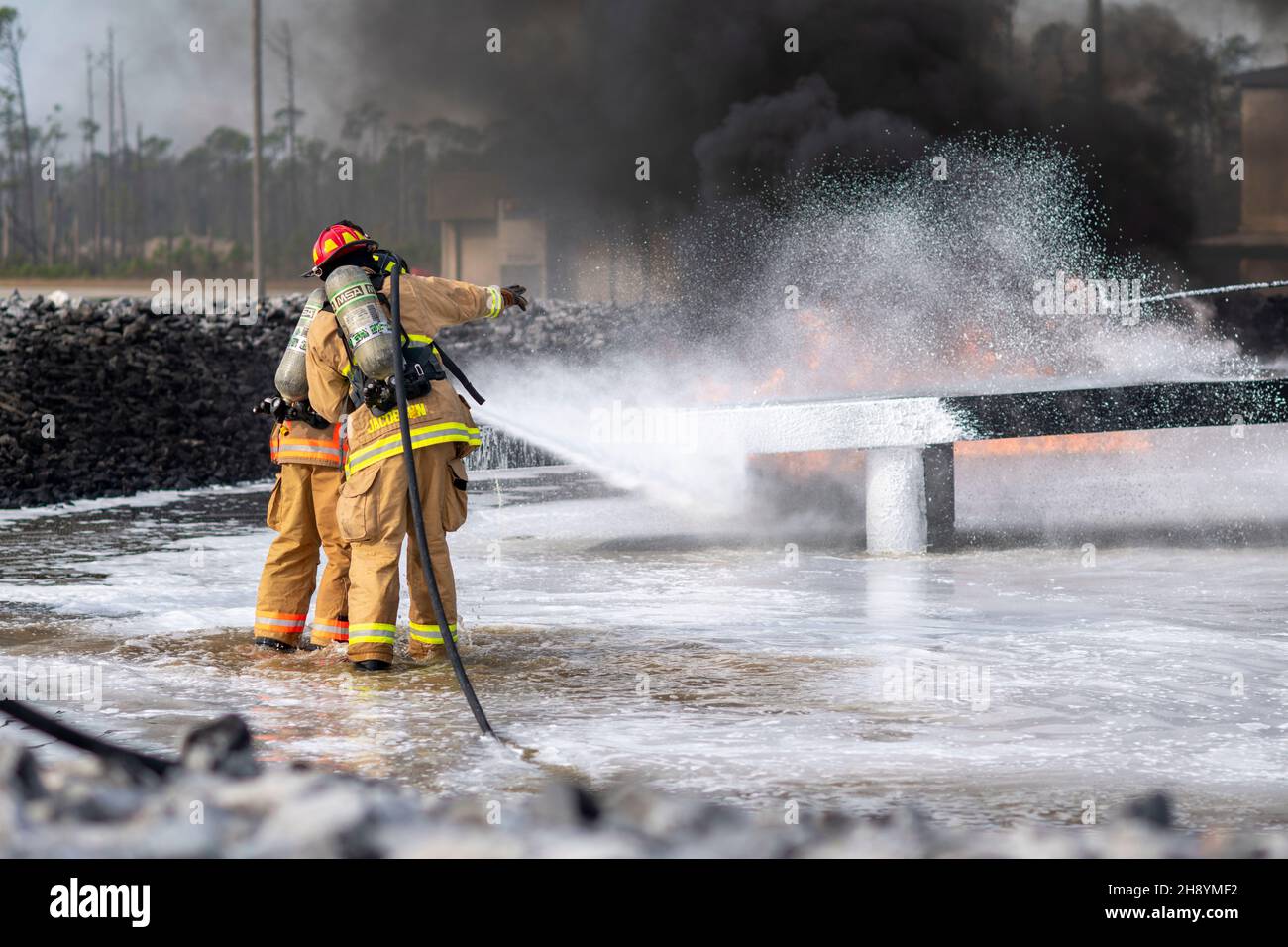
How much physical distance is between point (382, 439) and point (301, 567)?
87 cm

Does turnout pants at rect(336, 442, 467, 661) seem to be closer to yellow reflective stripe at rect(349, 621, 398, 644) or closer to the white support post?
yellow reflective stripe at rect(349, 621, 398, 644)

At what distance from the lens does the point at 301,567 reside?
22.9 ft

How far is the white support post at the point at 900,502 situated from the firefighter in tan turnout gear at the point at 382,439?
4054mm

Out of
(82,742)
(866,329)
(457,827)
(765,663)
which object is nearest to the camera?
(457,827)

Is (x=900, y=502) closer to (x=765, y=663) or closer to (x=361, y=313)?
(x=765, y=663)

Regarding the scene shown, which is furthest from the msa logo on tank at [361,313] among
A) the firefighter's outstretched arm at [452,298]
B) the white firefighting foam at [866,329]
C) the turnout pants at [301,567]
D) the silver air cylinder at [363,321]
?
the white firefighting foam at [866,329]

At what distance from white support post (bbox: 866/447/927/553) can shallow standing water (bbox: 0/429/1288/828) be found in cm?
23

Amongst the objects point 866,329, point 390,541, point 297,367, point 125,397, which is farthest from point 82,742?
point 866,329

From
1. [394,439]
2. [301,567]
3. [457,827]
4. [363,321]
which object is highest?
[363,321]

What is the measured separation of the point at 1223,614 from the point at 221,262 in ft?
234

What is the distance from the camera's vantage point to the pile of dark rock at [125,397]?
12.5 meters

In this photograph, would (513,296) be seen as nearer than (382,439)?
No

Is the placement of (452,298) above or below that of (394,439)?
above
